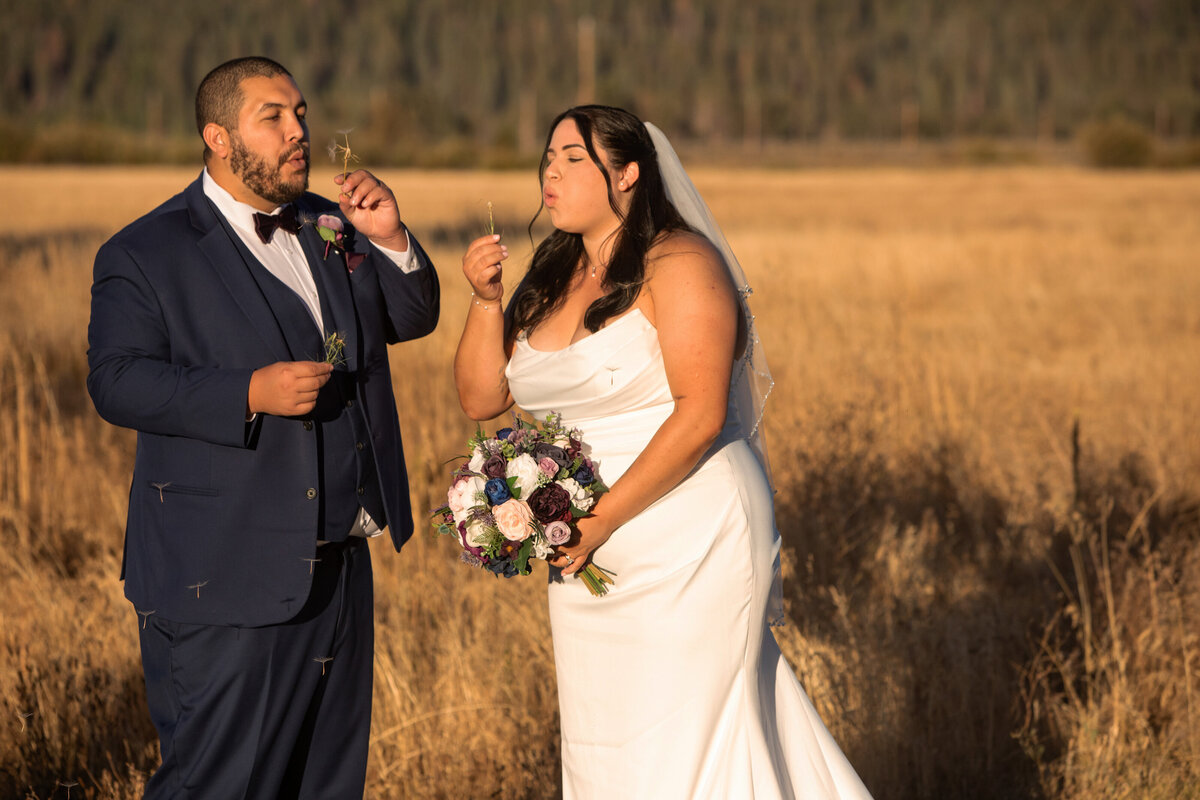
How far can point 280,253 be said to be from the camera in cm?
304

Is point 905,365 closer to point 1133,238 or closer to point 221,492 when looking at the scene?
point 221,492

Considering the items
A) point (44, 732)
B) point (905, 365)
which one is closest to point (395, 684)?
point (44, 732)

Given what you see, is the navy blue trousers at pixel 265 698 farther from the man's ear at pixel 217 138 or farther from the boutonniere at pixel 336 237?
the man's ear at pixel 217 138

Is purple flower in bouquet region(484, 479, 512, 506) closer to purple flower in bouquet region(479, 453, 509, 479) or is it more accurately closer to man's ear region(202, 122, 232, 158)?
purple flower in bouquet region(479, 453, 509, 479)

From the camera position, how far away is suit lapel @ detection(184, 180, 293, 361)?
2840mm

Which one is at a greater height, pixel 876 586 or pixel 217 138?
pixel 217 138

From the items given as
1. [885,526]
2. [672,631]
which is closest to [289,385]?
[672,631]

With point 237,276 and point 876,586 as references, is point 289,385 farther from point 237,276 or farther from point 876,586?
point 876,586

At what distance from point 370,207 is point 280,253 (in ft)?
0.87

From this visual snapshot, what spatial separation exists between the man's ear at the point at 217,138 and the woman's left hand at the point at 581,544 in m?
1.30

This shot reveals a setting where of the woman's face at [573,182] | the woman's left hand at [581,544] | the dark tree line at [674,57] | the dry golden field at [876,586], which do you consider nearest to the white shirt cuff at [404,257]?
the woman's face at [573,182]

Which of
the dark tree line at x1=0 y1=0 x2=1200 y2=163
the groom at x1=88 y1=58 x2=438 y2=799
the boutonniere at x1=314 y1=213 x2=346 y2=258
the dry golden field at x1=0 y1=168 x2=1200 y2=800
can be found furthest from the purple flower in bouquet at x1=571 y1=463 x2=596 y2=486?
the dark tree line at x1=0 y1=0 x2=1200 y2=163

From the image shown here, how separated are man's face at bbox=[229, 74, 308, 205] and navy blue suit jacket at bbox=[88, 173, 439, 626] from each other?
141 mm

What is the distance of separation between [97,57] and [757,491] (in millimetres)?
126028
